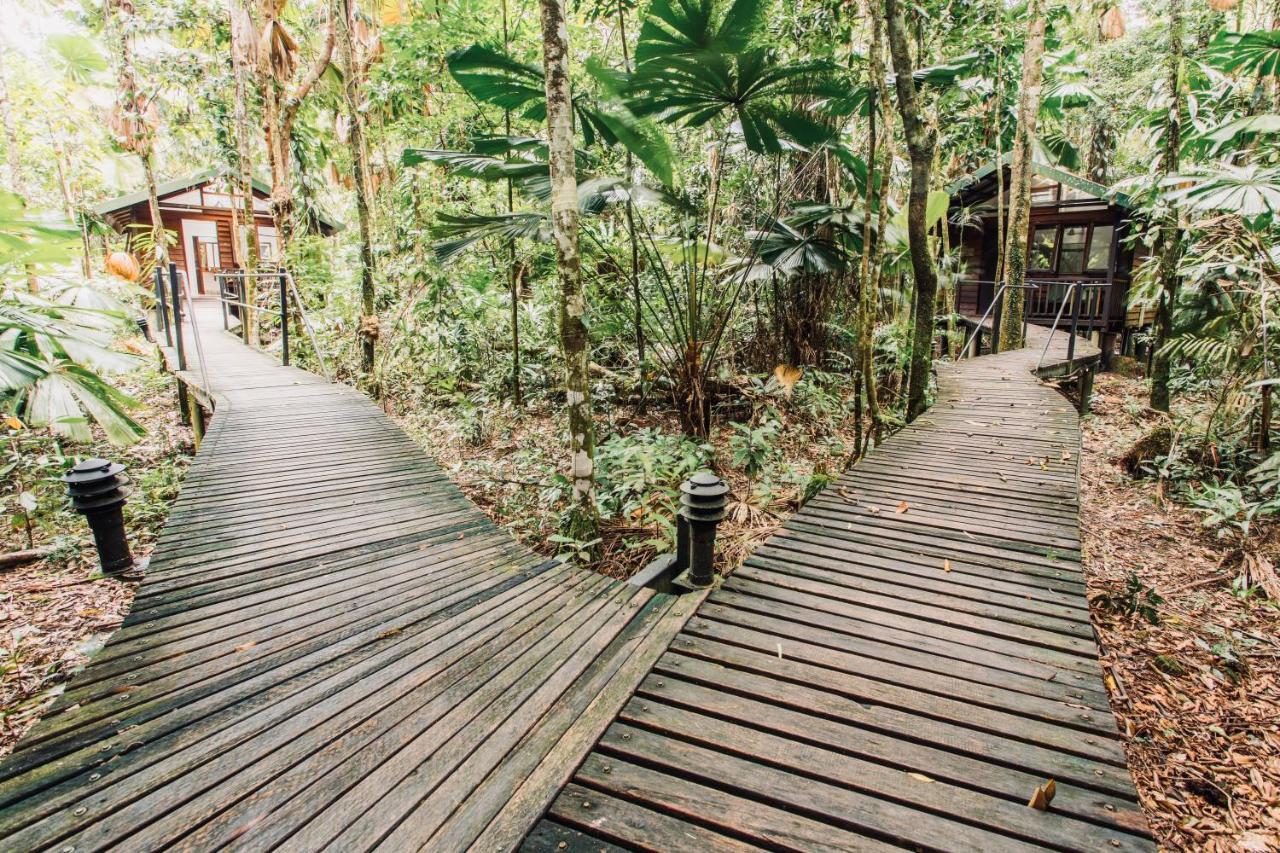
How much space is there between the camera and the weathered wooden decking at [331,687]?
76.1 inches

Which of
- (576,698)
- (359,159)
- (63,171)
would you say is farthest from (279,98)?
(63,171)

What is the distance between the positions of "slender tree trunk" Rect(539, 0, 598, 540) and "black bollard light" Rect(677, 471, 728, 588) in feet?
3.85

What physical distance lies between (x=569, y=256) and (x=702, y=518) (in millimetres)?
1996

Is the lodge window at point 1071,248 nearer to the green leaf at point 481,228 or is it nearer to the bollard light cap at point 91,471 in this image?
the green leaf at point 481,228

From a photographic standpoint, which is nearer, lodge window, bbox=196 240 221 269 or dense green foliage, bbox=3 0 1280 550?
dense green foliage, bbox=3 0 1280 550

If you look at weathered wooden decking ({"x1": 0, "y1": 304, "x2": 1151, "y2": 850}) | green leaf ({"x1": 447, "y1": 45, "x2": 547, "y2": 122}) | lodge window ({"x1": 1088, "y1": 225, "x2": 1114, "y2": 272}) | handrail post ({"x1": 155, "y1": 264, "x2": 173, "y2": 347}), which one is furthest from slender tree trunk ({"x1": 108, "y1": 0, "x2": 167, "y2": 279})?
lodge window ({"x1": 1088, "y1": 225, "x2": 1114, "y2": 272})

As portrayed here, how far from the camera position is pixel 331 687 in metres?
2.58

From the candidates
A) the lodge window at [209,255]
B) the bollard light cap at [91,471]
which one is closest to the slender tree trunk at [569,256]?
the bollard light cap at [91,471]

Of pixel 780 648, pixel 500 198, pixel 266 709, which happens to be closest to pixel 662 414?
pixel 500 198

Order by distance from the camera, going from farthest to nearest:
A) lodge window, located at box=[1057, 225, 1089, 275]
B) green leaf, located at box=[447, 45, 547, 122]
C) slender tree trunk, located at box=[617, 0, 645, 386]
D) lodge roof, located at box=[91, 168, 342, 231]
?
lodge roof, located at box=[91, 168, 342, 231] < lodge window, located at box=[1057, 225, 1089, 275] < slender tree trunk, located at box=[617, 0, 645, 386] < green leaf, located at box=[447, 45, 547, 122]

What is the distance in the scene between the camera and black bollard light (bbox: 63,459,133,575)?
3.82 meters

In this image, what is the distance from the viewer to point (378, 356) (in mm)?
9867

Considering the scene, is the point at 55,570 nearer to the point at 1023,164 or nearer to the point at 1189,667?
the point at 1189,667

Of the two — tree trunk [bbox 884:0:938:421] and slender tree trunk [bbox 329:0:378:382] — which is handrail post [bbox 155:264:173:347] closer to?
slender tree trunk [bbox 329:0:378:382]
